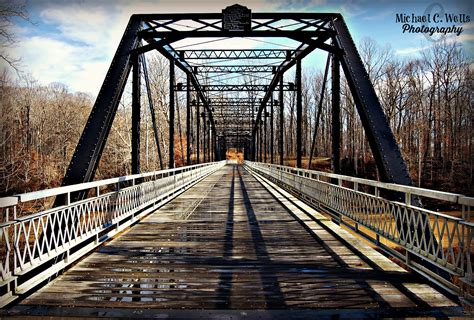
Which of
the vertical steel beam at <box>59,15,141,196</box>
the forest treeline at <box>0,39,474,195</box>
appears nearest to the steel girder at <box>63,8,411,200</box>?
the vertical steel beam at <box>59,15,141,196</box>

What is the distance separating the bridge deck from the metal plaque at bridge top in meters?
6.94

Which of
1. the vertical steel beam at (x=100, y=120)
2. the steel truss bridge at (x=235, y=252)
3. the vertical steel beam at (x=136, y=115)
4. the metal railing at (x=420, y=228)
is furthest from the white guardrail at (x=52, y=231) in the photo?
the metal railing at (x=420, y=228)

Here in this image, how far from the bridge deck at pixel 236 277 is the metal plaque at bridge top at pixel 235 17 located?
6938 millimetres

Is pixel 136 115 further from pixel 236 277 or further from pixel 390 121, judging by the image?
pixel 390 121

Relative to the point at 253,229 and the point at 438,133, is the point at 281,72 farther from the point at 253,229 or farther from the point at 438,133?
the point at 438,133

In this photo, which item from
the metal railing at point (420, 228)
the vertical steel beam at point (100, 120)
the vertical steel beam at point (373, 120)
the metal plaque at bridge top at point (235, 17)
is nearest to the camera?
the metal railing at point (420, 228)

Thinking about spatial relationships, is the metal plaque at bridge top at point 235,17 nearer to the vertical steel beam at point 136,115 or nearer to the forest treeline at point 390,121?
the vertical steel beam at point 136,115

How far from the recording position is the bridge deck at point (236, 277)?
4.05 metres

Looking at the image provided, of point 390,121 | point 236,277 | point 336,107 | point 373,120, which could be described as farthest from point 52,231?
point 390,121

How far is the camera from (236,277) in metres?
4.99

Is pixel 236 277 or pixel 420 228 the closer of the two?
pixel 420 228

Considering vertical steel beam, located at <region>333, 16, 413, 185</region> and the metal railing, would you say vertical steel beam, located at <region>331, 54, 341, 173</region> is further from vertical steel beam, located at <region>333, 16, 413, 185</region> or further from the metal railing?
the metal railing

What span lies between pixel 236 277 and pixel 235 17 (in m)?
9.35

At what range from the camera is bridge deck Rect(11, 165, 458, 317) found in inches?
159
